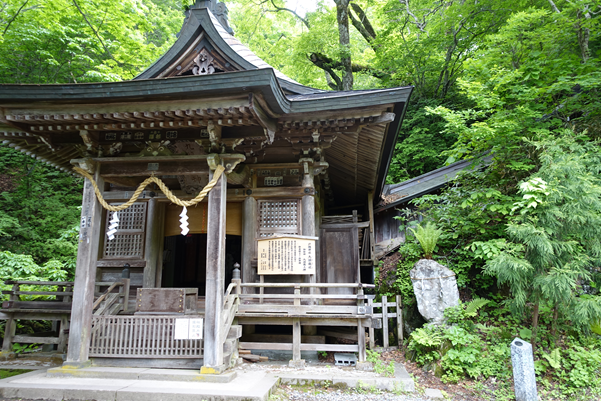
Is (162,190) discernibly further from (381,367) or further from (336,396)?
(381,367)

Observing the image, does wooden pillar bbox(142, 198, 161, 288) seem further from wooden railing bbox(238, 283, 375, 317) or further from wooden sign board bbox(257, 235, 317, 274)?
wooden sign board bbox(257, 235, 317, 274)

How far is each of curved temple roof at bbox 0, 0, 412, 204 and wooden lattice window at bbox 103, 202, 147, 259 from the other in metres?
1.97

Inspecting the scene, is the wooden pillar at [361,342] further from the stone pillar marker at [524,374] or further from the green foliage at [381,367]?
the stone pillar marker at [524,374]

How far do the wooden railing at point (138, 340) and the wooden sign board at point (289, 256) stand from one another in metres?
2.12

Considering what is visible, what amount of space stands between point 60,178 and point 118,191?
9.63 metres

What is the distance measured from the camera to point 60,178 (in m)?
16.3

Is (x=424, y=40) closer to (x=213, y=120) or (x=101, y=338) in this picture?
(x=213, y=120)

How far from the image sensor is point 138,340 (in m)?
6.30

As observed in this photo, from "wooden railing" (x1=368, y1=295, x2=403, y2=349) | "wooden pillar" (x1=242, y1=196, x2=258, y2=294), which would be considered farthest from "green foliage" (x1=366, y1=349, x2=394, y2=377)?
"wooden pillar" (x1=242, y1=196, x2=258, y2=294)

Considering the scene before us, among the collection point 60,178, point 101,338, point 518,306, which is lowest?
point 101,338

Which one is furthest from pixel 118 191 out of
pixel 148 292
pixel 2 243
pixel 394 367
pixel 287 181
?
pixel 394 367

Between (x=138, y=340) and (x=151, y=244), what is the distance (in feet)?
9.18

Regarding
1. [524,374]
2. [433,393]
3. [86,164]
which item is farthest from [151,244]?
[524,374]

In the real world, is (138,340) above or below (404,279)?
below
